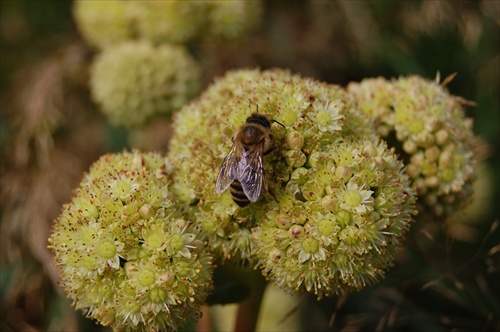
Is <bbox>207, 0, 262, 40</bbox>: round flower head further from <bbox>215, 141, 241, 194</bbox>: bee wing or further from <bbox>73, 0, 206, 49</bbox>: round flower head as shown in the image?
<bbox>215, 141, 241, 194</bbox>: bee wing

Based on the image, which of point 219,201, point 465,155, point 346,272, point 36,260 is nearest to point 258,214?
point 219,201

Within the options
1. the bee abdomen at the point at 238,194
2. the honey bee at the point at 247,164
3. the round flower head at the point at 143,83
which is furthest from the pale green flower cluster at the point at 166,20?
the bee abdomen at the point at 238,194

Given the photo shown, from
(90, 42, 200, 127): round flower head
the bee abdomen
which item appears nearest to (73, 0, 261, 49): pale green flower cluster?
(90, 42, 200, 127): round flower head

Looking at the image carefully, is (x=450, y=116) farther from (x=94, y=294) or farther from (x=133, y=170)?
(x=94, y=294)

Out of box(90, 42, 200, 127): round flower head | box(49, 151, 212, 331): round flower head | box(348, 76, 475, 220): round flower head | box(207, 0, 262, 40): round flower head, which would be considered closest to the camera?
box(49, 151, 212, 331): round flower head

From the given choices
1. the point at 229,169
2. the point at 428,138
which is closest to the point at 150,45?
the point at 229,169

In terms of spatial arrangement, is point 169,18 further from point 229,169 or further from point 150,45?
point 229,169
